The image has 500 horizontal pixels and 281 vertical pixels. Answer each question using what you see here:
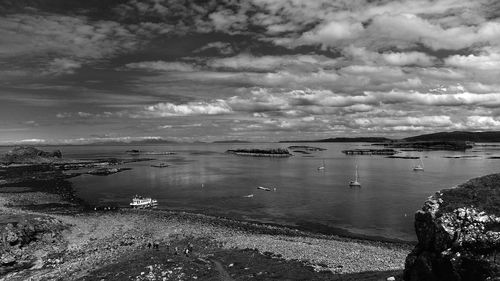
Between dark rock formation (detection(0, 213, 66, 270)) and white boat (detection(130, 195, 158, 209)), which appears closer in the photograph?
dark rock formation (detection(0, 213, 66, 270))

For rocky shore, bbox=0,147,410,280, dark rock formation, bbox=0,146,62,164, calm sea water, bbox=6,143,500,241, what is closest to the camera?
rocky shore, bbox=0,147,410,280

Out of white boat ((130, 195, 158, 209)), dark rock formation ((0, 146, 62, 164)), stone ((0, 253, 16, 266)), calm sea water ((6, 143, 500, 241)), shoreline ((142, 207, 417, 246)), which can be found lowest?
shoreline ((142, 207, 417, 246))

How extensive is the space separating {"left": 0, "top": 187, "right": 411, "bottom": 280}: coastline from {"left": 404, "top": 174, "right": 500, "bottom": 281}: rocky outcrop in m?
6.88

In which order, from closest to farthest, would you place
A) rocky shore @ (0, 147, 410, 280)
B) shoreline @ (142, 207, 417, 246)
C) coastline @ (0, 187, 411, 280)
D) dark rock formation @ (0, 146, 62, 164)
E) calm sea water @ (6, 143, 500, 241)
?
rocky shore @ (0, 147, 410, 280), coastline @ (0, 187, 411, 280), shoreline @ (142, 207, 417, 246), calm sea water @ (6, 143, 500, 241), dark rock formation @ (0, 146, 62, 164)

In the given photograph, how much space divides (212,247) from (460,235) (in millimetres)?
30368

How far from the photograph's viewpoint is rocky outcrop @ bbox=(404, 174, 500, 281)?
20047 mm

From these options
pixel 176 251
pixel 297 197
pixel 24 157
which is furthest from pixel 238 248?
pixel 24 157

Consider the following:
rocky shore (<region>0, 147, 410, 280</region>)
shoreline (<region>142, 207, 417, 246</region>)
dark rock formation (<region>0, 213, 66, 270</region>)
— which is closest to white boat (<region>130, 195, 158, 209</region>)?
rocky shore (<region>0, 147, 410, 280</region>)

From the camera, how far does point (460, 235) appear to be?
68.5 feet

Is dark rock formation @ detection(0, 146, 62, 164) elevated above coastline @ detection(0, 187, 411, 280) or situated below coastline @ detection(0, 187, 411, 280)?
above

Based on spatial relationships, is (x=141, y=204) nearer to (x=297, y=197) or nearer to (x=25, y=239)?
(x=25, y=239)

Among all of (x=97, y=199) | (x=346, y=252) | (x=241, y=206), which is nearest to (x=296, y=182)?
(x=241, y=206)

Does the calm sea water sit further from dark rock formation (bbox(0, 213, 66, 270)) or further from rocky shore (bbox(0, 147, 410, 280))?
dark rock formation (bbox(0, 213, 66, 270))

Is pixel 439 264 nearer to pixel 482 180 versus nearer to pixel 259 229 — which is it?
pixel 482 180
